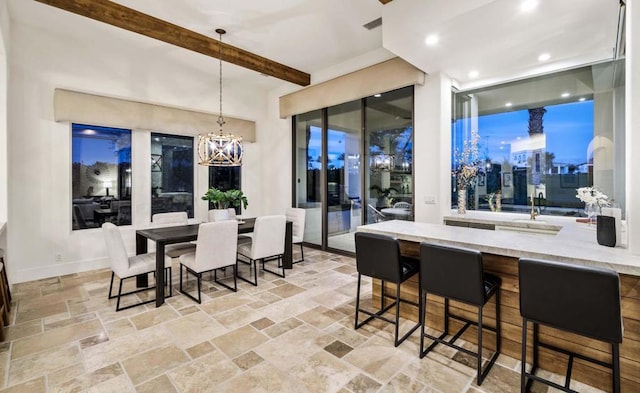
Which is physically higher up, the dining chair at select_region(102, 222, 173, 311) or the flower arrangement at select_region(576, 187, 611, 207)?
the flower arrangement at select_region(576, 187, 611, 207)

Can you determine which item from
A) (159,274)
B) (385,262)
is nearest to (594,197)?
(385,262)

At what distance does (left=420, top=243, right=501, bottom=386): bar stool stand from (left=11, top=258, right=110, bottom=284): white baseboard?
4.86 m

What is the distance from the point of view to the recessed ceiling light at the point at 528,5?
2.55 meters

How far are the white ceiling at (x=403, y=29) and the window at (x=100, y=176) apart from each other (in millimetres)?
1428

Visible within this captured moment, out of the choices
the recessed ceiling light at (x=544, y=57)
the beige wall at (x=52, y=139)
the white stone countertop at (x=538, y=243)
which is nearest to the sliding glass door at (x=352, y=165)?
the recessed ceiling light at (x=544, y=57)

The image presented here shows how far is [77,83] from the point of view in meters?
4.41

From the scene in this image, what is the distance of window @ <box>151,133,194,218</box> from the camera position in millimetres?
5418

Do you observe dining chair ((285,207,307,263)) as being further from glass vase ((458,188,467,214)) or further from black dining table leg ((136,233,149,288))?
glass vase ((458,188,467,214))

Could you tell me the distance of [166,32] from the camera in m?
3.96

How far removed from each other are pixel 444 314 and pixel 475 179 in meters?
2.70

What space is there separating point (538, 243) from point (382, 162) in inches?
119

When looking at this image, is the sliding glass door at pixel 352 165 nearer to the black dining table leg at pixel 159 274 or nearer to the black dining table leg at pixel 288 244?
the black dining table leg at pixel 288 244

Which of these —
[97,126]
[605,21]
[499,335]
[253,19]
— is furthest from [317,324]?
[97,126]

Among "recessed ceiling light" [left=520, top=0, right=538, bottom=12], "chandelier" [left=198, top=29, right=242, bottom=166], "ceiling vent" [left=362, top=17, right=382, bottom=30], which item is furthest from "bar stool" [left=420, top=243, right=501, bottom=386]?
"ceiling vent" [left=362, top=17, right=382, bottom=30]
